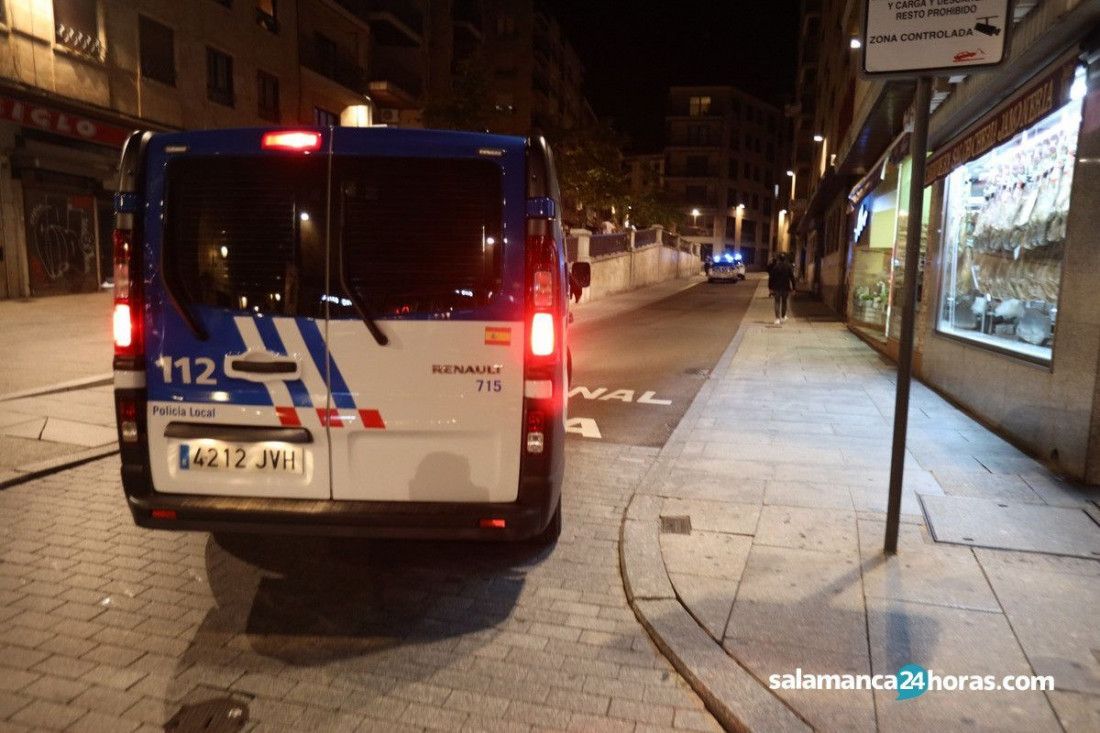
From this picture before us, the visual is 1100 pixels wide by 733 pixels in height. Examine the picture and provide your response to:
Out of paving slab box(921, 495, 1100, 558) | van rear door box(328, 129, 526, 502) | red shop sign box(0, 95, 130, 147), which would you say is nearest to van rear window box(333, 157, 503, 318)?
van rear door box(328, 129, 526, 502)

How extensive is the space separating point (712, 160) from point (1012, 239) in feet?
270

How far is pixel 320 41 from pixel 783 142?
81931mm

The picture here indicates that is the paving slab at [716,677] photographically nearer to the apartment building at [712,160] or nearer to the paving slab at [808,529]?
the paving slab at [808,529]

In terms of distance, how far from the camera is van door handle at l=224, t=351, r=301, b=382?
3537 mm

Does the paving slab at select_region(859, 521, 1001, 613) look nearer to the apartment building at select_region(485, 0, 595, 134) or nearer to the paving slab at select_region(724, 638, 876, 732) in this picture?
the paving slab at select_region(724, 638, 876, 732)

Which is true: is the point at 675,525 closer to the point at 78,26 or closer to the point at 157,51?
the point at 78,26

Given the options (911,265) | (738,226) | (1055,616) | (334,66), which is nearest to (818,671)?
(1055,616)

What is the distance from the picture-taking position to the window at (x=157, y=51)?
64.2 feet

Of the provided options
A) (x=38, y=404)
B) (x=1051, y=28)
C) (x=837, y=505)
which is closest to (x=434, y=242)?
(x=837, y=505)

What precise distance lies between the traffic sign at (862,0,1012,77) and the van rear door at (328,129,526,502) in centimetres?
218

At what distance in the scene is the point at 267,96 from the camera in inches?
984

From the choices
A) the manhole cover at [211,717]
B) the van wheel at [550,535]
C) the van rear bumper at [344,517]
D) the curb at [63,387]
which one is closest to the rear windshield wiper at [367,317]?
the van rear bumper at [344,517]

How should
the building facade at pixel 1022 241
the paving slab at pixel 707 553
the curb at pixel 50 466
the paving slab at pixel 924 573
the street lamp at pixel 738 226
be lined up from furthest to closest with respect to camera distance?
the street lamp at pixel 738 226, the building facade at pixel 1022 241, the curb at pixel 50 466, the paving slab at pixel 707 553, the paving slab at pixel 924 573

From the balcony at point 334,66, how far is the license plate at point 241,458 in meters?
26.6
